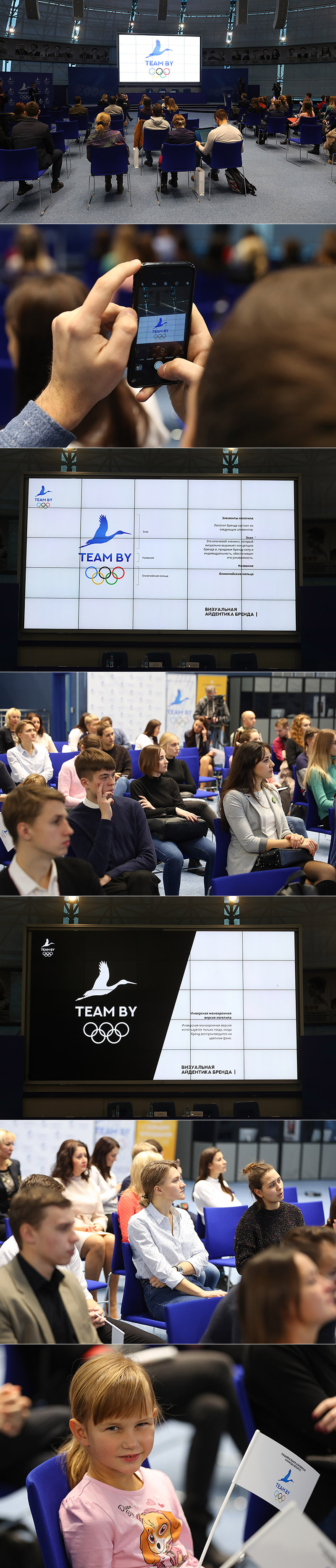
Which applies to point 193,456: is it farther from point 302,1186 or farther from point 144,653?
point 302,1186

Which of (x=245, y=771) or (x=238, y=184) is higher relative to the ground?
(x=238, y=184)

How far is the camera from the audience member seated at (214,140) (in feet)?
31.2

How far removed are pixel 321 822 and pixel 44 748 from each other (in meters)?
1.57

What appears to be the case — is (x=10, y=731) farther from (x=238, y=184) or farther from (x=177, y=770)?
(x=238, y=184)

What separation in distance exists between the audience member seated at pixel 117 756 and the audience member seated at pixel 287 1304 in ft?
9.80

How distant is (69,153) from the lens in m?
9.73

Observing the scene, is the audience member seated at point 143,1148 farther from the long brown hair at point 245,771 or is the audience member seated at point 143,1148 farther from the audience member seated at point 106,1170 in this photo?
the long brown hair at point 245,771

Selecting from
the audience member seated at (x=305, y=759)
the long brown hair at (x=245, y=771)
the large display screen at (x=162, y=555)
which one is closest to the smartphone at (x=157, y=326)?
the large display screen at (x=162, y=555)

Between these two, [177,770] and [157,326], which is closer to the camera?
[177,770]

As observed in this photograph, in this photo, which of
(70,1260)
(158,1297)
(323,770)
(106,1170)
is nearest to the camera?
(70,1260)

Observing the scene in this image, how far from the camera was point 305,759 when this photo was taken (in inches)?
243

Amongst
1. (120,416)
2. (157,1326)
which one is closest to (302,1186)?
(157,1326)

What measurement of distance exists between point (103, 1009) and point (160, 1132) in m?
0.84

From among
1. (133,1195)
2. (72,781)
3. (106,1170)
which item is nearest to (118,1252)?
(133,1195)
